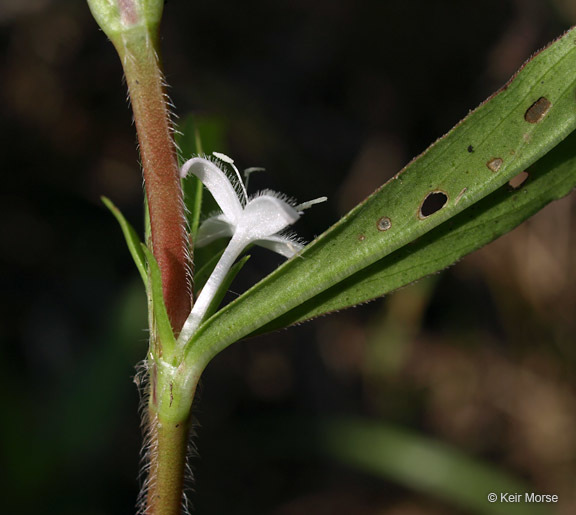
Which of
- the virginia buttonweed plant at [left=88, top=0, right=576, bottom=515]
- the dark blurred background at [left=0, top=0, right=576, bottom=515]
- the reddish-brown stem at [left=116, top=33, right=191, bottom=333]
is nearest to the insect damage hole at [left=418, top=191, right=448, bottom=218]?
the virginia buttonweed plant at [left=88, top=0, right=576, bottom=515]

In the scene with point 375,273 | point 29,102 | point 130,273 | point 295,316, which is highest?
point 29,102

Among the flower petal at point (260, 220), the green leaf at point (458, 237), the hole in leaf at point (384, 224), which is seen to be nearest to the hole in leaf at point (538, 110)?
the green leaf at point (458, 237)

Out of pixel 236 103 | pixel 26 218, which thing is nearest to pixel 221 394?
pixel 26 218

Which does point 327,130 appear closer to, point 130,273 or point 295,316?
point 130,273

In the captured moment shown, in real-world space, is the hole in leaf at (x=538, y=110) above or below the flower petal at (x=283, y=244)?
above

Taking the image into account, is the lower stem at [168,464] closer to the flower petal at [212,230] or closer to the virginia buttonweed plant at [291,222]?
the virginia buttonweed plant at [291,222]

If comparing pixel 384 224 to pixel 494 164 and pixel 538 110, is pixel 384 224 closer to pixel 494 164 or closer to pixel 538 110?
pixel 494 164
